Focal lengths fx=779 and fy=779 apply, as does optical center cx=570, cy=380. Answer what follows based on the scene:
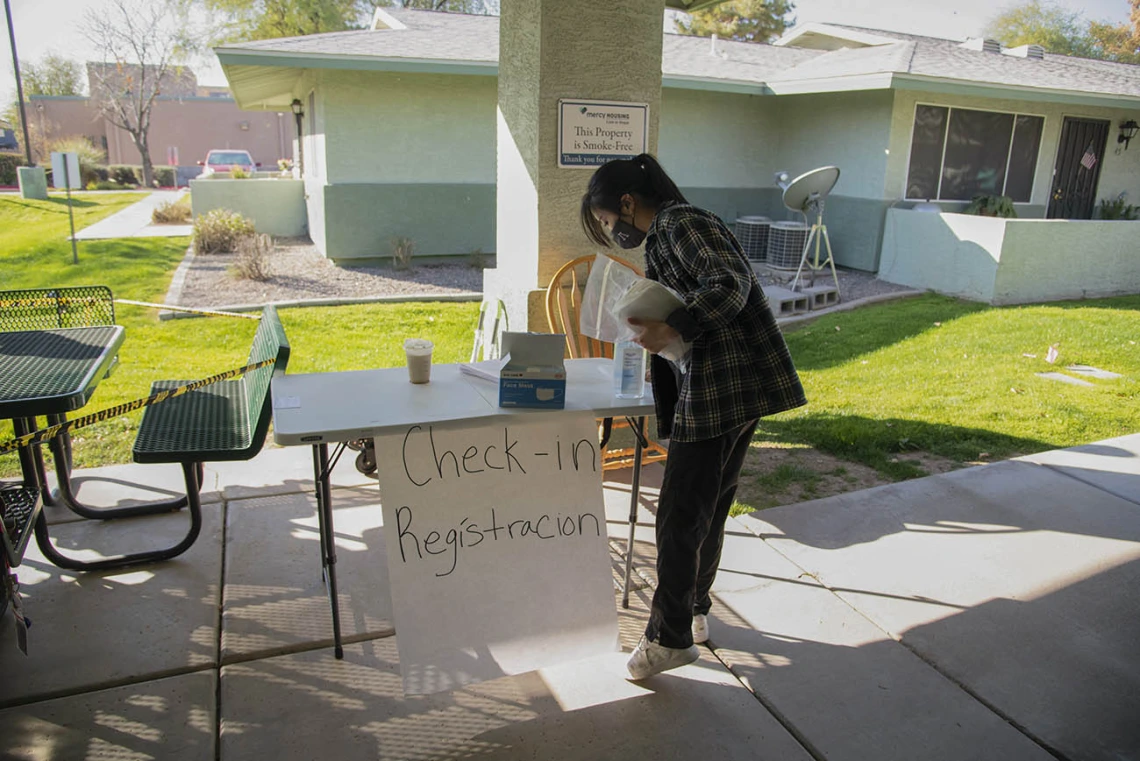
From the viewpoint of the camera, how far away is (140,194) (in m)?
25.2

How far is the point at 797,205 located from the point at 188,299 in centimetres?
785

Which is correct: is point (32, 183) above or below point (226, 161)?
below

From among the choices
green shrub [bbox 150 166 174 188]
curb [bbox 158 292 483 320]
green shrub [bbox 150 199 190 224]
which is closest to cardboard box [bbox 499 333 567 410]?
curb [bbox 158 292 483 320]

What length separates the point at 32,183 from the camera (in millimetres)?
20438

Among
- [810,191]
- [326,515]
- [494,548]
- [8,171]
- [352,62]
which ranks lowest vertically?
[494,548]

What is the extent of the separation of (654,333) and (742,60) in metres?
14.0

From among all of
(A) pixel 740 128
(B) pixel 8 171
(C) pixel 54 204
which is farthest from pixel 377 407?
(B) pixel 8 171

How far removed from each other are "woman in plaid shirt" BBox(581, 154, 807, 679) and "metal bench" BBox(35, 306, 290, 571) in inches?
60.3

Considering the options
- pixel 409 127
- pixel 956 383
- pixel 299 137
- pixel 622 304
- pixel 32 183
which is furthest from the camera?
pixel 32 183

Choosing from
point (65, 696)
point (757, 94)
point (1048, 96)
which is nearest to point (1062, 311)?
point (1048, 96)

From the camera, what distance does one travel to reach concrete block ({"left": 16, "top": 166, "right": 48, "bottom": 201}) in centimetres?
2012

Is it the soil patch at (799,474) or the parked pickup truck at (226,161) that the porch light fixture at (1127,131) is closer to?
the soil patch at (799,474)

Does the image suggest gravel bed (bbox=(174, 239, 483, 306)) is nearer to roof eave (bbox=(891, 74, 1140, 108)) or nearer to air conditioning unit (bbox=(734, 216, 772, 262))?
air conditioning unit (bbox=(734, 216, 772, 262))

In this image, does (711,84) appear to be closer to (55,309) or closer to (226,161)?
(55,309)
